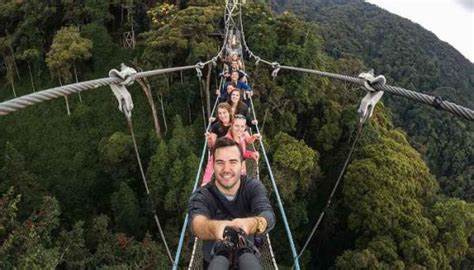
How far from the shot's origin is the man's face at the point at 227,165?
2.08 m

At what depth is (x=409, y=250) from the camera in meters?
12.7

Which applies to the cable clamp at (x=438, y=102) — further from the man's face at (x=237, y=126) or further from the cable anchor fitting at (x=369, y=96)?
the man's face at (x=237, y=126)

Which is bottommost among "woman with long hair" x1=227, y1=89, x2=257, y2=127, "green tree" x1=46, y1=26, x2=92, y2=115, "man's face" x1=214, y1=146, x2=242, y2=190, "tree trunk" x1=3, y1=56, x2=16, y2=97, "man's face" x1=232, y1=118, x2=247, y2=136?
"tree trunk" x1=3, y1=56, x2=16, y2=97

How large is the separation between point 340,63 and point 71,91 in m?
23.4

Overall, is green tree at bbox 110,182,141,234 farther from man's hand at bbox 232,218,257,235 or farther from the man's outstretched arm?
man's hand at bbox 232,218,257,235

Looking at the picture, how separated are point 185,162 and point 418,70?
120 ft

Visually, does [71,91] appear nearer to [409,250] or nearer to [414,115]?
[409,250]

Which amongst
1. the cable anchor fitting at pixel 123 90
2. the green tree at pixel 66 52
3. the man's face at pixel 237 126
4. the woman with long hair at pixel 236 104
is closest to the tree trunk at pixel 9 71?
the green tree at pixel 66 52

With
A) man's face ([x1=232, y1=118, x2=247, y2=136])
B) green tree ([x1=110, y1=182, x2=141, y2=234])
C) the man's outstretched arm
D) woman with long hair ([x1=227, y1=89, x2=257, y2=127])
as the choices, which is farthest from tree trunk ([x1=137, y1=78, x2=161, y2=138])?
the man's outstretched arm

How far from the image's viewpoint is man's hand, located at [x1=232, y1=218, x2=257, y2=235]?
1.90 m

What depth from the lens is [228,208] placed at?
2182mm

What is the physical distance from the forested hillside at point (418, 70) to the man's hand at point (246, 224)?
88.0ft

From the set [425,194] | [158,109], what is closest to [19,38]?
[158,109]

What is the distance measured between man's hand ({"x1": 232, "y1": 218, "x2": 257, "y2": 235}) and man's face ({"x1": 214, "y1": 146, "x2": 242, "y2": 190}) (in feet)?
0.82
